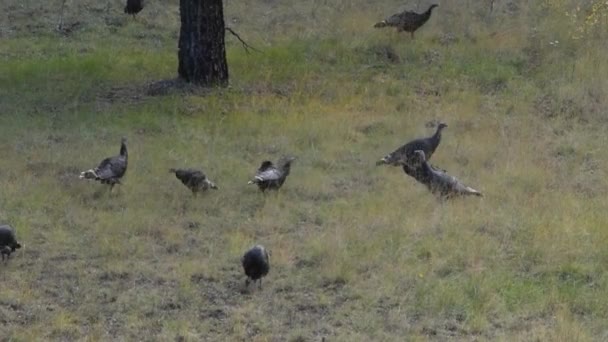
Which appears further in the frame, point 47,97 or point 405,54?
point 405,54

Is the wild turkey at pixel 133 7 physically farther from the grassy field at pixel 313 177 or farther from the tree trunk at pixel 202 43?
the tree trunk at pixel 202 43

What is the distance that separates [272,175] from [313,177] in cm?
89

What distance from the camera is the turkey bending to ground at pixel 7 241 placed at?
8750 mm

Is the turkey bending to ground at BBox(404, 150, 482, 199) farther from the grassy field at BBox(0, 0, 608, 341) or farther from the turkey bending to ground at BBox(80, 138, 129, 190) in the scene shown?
the turkey bending to ground at BBox(80, 138, 129, 190)

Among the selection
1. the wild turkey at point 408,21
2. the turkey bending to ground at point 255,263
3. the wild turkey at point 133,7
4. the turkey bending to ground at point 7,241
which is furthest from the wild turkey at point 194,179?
the wild turkey at point 133,7

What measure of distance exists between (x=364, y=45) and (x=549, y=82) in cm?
339

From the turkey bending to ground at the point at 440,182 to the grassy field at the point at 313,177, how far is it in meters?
0.20

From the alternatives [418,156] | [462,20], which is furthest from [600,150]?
[462,20]

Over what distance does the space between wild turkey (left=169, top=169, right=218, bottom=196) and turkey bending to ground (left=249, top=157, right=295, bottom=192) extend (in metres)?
0.52

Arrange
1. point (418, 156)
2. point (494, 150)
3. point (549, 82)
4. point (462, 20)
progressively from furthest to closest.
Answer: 1. point (462, 20)
2. point (549, 82)
3. point (494, 150)
4. point (418, 156)

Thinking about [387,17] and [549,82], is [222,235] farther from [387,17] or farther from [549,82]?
[387,17]

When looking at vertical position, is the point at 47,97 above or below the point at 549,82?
below

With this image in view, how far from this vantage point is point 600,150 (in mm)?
12688

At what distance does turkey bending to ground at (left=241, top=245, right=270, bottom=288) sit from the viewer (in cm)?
815
